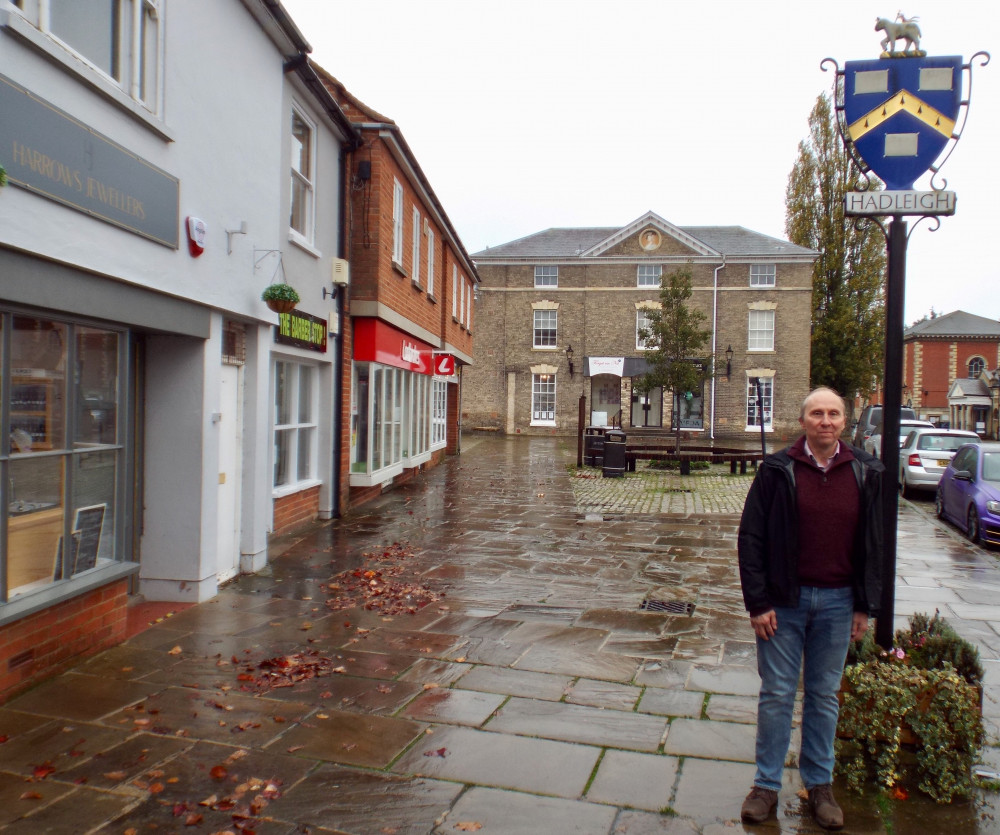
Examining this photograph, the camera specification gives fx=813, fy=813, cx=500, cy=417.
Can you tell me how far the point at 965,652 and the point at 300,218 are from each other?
8.52m

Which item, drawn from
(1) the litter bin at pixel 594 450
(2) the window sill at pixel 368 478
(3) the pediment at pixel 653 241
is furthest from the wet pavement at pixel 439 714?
(3) the pediment at pixel 653 241

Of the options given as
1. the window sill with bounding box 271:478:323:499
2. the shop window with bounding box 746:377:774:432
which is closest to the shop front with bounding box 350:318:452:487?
the window sill with bounding box 271:478:323:499

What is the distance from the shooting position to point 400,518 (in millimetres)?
12156

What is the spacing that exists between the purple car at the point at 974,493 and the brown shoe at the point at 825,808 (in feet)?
30.5

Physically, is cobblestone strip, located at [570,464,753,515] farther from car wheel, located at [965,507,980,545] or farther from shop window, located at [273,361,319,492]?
shop window, located at [273,361,319,492]

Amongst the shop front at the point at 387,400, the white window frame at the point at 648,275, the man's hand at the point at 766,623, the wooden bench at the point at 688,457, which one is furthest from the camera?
the white window frame at the point at 648,275

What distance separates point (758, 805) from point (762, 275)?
126 ft

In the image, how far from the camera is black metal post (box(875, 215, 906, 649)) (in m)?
4.27

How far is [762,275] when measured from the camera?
3903 centimetres

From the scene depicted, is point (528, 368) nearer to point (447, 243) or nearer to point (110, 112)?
point (447, 243)

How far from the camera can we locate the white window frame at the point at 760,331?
128ft

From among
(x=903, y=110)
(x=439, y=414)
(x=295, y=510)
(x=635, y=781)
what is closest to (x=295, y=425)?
(x=295, y=510)

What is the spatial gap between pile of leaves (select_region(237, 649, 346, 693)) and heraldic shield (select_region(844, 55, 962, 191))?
4.53 metres

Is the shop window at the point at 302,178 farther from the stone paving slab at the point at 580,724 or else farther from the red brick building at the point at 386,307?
the stone paving slab at the point at 580,724
